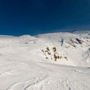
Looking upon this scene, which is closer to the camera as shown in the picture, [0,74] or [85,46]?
[0,74]

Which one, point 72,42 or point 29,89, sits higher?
point 72,42

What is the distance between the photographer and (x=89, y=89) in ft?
10.4

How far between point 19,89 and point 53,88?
4.87 feet

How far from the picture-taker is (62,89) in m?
3.19

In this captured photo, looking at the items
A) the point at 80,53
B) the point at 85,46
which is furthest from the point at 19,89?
the point at 85,46

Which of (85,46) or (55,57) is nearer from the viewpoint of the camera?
(55,57)

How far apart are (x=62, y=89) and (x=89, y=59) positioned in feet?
97.7

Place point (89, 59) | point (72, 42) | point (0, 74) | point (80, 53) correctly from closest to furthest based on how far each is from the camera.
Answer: point (0, 74) → point (89, 59) → point (80, 53) → point (72, 42)

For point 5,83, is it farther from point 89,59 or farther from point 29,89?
point 89,59

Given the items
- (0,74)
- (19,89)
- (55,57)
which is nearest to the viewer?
(19,89)

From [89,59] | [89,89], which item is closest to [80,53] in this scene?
[89,59]

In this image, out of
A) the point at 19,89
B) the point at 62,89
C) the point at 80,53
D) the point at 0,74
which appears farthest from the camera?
the point at 80,53

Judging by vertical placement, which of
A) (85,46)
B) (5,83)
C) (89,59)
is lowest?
(89,59)

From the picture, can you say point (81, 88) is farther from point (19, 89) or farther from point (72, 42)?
point (72, 42)
